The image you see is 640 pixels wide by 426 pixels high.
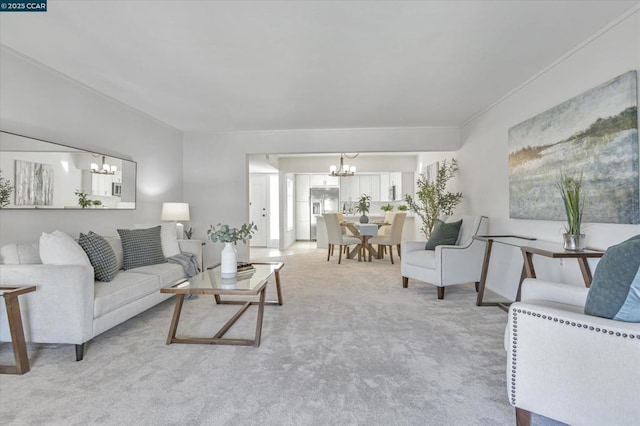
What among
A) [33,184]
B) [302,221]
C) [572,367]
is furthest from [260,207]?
[572,367]

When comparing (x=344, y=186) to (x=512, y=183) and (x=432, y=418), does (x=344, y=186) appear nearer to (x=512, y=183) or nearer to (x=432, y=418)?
(x=512, y=183)

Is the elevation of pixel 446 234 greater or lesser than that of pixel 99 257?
greater

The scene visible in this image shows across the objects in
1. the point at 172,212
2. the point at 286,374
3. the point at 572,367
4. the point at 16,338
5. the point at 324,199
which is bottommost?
the point at 286,374

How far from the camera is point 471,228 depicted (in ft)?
12.4

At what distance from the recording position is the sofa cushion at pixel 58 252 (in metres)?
2.37

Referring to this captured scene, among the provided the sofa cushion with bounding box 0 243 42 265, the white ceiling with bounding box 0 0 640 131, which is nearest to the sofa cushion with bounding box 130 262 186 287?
the sofa cushion with bounding box 0 243 42 265

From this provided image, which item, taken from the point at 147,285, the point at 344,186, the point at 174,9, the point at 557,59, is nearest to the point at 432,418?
the point at 147,285

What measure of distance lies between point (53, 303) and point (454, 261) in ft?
11.9

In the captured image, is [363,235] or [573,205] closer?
[573,205]

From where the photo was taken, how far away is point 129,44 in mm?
2510

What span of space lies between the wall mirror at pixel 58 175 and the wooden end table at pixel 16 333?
1.08m

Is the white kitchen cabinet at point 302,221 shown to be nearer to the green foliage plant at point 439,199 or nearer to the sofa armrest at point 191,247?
the green foliage plant at point 439,199

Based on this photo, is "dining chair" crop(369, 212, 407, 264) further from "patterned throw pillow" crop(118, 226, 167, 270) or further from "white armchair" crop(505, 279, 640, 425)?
"white armchair" crop(505, 279, 640, 425)

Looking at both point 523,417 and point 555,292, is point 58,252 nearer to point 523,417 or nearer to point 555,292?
point 523,417
